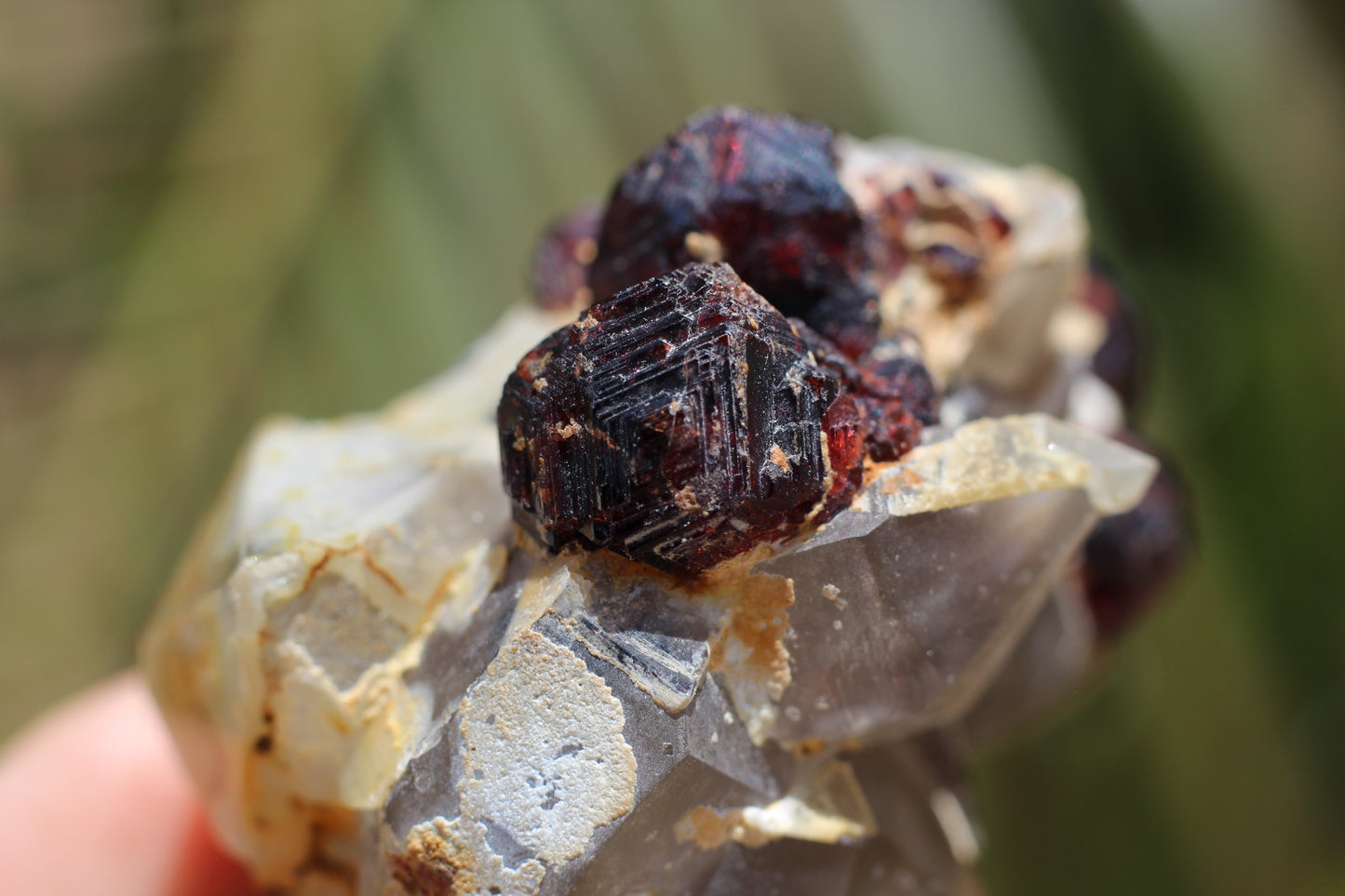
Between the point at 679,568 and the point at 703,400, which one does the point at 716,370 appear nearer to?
the point at 703,400

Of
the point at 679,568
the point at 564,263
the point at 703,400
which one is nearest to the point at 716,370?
the point at 703,400

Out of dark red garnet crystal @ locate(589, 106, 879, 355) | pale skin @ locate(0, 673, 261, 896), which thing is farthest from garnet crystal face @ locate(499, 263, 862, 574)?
pale skin @ locate(0, 673, 261, 896)

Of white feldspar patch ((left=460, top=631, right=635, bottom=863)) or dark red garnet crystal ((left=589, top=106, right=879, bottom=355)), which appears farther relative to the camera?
dark red garnet crystal ((left=589, top=106, right=879, bottom=355))

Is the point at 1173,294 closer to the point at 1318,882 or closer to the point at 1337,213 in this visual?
the point at 1337,213

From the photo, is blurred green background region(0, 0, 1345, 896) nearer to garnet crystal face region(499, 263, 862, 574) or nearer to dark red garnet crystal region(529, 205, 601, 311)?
dark red garnet crystal region(529, 205, 601, 311)

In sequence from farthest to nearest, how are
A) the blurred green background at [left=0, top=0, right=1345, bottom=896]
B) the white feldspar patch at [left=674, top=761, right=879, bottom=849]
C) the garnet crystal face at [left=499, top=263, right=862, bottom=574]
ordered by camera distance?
1. the blurred green background at [left=0, top=0, right=1345, bottom=896]
2. the white feldspar patch at [left=674, top=761, right=879, bottom=849]
3. the garnet crystal face at [left=499, top=263, right=862, bottom=574]

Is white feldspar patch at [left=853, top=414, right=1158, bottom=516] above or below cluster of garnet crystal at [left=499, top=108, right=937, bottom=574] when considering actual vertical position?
below
